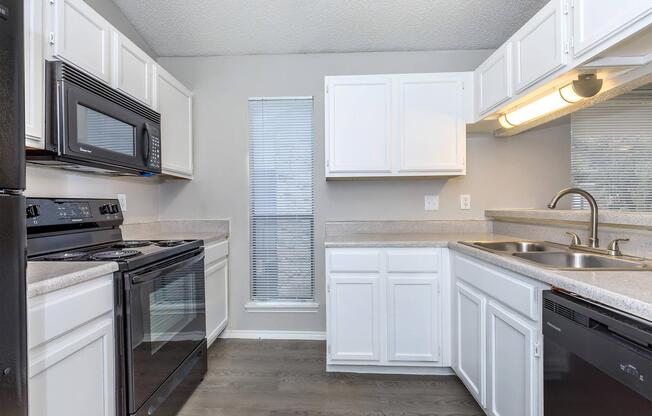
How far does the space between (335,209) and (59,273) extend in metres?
1.98

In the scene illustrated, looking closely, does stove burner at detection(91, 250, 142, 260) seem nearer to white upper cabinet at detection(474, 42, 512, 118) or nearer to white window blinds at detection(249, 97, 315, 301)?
white window blinds at detection(249, 97, 315, 301)

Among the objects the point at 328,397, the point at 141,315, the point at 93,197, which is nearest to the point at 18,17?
the point at 141,315

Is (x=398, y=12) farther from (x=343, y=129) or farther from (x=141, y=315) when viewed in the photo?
(x=141, y=315)

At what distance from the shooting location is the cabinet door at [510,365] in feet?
4.17

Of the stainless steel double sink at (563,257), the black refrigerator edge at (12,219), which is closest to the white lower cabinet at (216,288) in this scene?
the black refrigerator edge at (12,219)

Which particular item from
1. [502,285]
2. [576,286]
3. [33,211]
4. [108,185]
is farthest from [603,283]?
[108,185]

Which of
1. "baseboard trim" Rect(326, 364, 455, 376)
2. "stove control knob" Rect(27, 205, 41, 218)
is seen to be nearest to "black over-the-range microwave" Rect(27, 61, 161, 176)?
"stove control knob" Rect(27, 205, 41, 218)

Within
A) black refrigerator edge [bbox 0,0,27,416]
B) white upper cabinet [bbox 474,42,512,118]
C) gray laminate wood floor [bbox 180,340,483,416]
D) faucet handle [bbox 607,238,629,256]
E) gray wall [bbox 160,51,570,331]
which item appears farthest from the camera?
gray wall [bbox 160,51,570,331]

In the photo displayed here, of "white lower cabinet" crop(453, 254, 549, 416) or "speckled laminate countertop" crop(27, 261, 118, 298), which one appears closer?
"speckled laminate countertop" crop(27, 261, 118, 298)

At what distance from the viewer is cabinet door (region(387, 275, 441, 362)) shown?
2135 mm

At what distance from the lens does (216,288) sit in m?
2.59

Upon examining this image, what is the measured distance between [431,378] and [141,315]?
5.78 feet

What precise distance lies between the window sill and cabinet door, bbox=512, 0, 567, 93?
2.14 m

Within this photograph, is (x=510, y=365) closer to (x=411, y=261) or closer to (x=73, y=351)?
(x=411, y=261)
